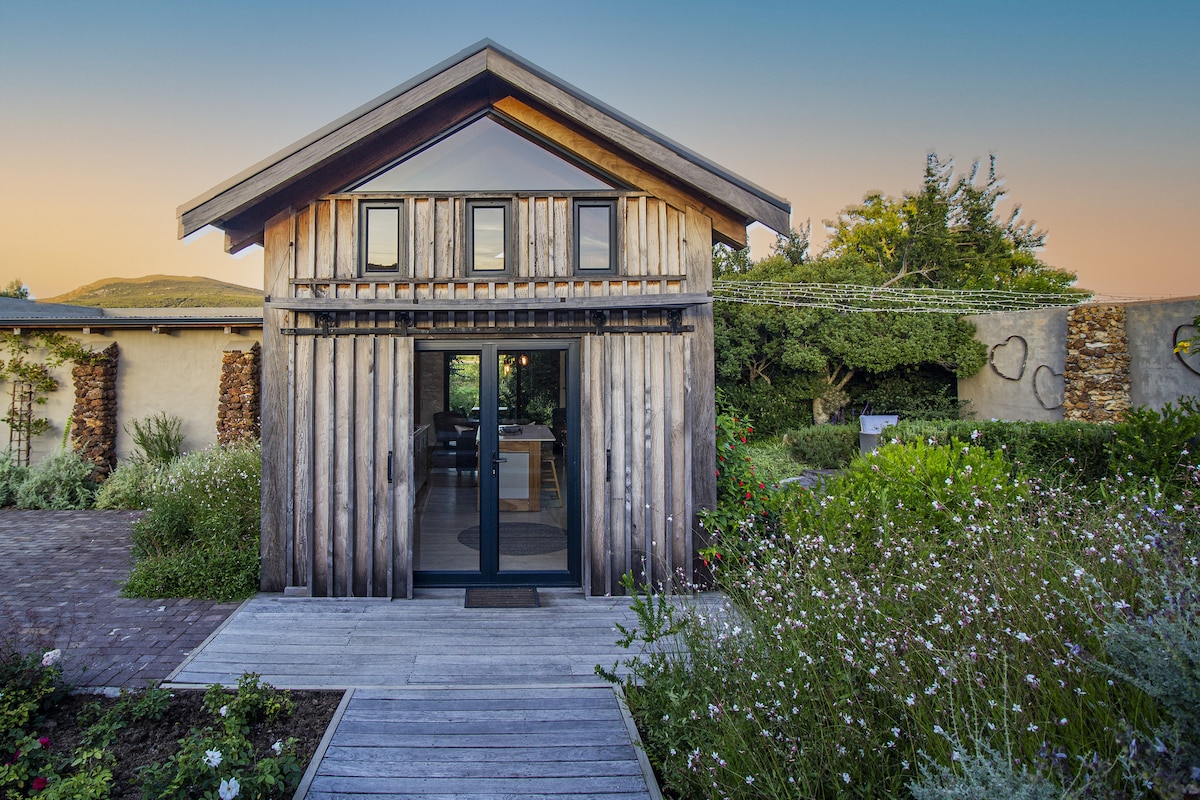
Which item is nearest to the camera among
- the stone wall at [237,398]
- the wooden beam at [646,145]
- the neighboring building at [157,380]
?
the wooden beam at [646,145]

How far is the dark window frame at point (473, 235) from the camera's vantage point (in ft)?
17.6

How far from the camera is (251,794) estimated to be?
2391 mm

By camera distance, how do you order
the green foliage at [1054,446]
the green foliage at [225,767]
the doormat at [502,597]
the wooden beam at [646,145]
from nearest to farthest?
the green foliage at [225,767] < the wooden beam at [646,145] < the doormat at [502,597] < the green foliage at [1054,446]

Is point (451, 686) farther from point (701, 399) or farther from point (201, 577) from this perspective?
point (201, 577)

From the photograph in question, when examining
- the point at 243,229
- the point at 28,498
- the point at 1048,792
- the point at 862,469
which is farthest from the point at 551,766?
the point at 28,498

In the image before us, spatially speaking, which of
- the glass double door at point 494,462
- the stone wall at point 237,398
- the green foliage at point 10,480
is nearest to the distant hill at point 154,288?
the green foliage at point 10,480

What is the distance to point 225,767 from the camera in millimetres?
2506

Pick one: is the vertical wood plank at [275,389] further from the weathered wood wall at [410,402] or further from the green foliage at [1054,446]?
the green foliage at [1054,446]

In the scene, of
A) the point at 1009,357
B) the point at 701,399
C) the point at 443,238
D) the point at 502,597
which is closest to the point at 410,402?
the point at 443,238

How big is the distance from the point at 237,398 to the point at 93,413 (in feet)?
8.13

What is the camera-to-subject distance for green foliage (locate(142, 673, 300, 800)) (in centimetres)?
231

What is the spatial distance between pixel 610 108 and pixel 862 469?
12.6 ft

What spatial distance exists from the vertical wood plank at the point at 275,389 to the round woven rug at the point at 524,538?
5.39 feet

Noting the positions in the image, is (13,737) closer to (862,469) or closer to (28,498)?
(862,469)
